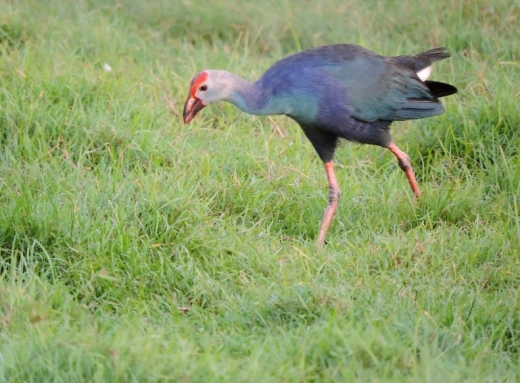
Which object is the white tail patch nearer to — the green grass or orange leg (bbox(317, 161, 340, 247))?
the green grass

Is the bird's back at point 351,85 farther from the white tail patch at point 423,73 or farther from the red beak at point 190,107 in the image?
the red beak at point 190,107

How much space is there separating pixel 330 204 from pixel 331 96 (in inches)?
21.9

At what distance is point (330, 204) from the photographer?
15.0 ft

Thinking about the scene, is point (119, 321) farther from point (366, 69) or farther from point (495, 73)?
point (495, 73)

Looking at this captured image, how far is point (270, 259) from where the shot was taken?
4129 millimetres

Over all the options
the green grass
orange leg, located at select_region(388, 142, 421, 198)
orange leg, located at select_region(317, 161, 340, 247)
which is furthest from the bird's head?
orange leg, located at select_region(388, 142, 421, 198)

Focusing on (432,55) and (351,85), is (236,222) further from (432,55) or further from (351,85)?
(432,55)

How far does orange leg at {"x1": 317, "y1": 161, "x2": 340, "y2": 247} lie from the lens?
4.40 m

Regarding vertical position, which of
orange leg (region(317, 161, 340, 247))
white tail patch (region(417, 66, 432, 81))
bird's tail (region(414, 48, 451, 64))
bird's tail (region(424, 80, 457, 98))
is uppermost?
bird's tail (region(414, 48, 451, 64))

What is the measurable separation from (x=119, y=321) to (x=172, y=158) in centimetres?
152

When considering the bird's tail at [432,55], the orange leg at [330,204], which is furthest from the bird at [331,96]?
the bird's tail at [432,55]

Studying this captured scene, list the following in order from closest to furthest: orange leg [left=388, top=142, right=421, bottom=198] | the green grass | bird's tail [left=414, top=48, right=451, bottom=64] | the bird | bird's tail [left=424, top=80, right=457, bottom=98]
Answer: the green grass, the bird, orange leg [left=388, top=142, right=421, bottom=198], bird's tail [left=424, top=80, right=457, bottom=98], bird's tail [left=414, top=48, right=451, bottom=64]

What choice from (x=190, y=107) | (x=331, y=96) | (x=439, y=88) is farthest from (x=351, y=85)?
(x=190, y=107)

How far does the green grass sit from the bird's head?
1.44ft
